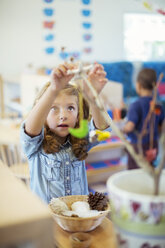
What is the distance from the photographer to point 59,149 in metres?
1.19

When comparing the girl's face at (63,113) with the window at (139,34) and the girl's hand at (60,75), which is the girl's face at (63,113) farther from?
the window at (139,34)

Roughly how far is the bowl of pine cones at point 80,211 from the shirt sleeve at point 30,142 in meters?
0.22

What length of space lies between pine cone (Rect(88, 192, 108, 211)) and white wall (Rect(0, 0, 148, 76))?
15.4ft

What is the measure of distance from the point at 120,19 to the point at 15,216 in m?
6.17

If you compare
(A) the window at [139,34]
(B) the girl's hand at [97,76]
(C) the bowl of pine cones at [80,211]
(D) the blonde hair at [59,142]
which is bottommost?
(C) the bowl of pine cones at [80,211]

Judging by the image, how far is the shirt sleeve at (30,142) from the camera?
1049 millimetres

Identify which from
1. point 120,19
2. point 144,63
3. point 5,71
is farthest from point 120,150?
point 120,19

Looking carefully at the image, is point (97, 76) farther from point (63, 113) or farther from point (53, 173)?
point (53, 173)

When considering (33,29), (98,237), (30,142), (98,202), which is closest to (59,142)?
(30,142)

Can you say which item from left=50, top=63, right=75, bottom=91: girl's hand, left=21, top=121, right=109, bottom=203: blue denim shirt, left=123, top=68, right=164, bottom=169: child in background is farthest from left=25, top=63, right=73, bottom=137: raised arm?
left=123, top=68, right=164, bottom=169: child in background

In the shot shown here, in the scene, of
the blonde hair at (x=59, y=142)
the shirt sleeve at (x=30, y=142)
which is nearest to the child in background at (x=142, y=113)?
the blonde hair at (x=59, y=142)

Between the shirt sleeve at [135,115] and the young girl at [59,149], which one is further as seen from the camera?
the shirt sleeve at [135,115]

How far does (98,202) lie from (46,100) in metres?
0.32

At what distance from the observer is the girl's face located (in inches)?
42.9
